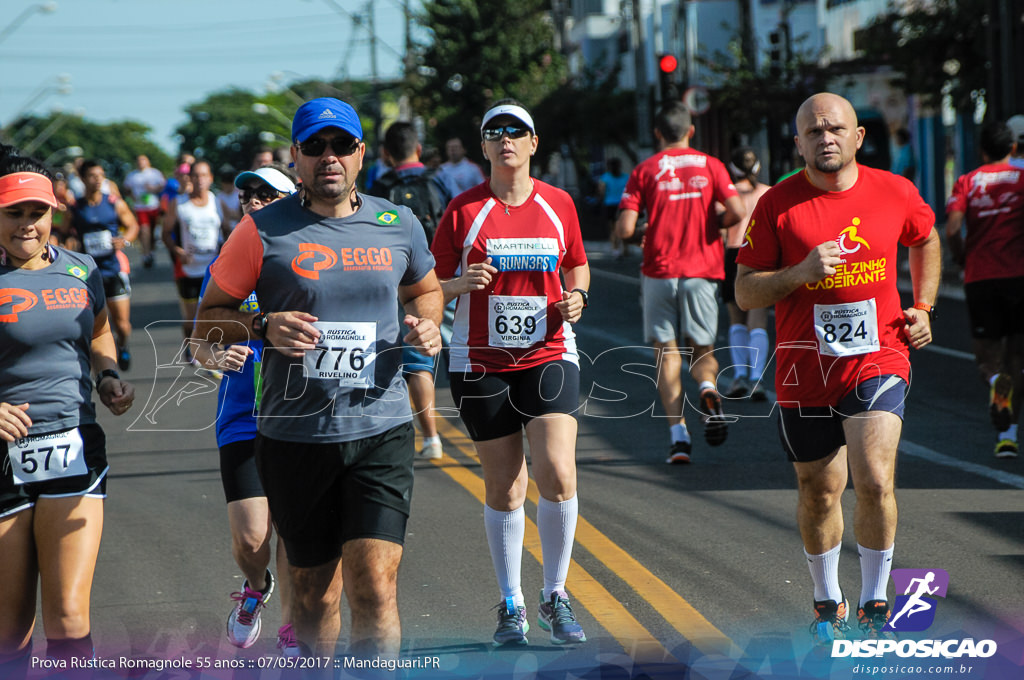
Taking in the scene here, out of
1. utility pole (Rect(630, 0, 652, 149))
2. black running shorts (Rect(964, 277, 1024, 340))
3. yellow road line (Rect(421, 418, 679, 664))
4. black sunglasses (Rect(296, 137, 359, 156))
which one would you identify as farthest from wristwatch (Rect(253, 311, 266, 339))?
utility pole (Rect(630, 0, 652, 149))

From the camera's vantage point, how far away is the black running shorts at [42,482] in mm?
4324

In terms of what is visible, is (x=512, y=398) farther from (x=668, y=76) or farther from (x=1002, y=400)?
(x=668, y=76)

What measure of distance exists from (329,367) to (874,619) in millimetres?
2321

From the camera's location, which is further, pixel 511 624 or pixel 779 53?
pixel 779 53

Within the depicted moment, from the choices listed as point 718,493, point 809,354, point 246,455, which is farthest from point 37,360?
point 718,493

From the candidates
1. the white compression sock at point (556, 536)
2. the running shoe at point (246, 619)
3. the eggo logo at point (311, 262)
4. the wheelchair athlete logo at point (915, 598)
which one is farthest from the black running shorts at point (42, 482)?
the wheelchair athlete logo at point (915, 598)

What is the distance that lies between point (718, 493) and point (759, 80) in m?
21.5

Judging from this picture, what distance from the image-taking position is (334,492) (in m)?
4.32

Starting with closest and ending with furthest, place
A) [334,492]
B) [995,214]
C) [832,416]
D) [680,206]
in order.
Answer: [334,492]
[832,416]
[995,214]
[680,206]

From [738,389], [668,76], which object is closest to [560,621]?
[738,389]

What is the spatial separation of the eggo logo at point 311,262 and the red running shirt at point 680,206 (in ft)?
16.2

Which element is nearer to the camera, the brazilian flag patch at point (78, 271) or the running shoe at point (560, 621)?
the brazilian flag patch at point (78, 271)

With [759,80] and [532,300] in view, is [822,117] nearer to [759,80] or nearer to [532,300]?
[532,300]

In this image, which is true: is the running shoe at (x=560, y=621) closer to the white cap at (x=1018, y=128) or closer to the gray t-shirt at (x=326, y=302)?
the gray t-shirt at (x=326, y=302)
